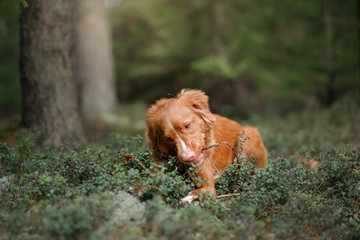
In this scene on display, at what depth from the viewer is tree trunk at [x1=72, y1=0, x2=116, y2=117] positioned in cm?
1020

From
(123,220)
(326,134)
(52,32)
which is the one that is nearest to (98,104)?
(52,32)

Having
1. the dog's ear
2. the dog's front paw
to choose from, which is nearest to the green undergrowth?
the dog's front paw

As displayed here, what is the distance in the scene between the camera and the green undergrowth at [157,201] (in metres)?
2.60

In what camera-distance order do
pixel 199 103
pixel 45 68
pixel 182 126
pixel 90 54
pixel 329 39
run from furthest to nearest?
pixel 329 39 < pixel 90 54 < pixel 45 68 < pixel 199 103 < pixel 182 126

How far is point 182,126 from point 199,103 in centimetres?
57

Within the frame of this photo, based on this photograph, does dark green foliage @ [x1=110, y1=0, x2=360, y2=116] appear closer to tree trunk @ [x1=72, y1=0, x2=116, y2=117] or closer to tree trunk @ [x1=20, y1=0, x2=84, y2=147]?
tree trunk @ [x1=72, y1=0, x2=116, y2=117]

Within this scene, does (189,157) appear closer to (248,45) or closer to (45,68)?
(45,68)

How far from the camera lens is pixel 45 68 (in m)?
5.35

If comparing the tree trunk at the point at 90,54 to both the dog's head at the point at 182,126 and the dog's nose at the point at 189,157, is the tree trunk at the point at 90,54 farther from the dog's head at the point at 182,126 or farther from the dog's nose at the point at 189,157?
the dog's nose at the point at 189,157

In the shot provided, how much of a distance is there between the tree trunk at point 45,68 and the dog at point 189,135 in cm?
228

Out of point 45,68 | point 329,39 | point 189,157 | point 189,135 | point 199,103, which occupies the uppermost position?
point 329,39

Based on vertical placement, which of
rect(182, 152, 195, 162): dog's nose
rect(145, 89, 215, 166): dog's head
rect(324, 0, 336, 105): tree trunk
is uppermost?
rect(324, 0, 336, 105): tree trunk

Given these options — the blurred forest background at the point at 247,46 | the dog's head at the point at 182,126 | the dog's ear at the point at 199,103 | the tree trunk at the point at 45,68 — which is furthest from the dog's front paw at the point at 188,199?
the blurred forest background at the point at 247,46

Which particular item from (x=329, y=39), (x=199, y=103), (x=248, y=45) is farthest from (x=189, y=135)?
(x=329, y=39)
